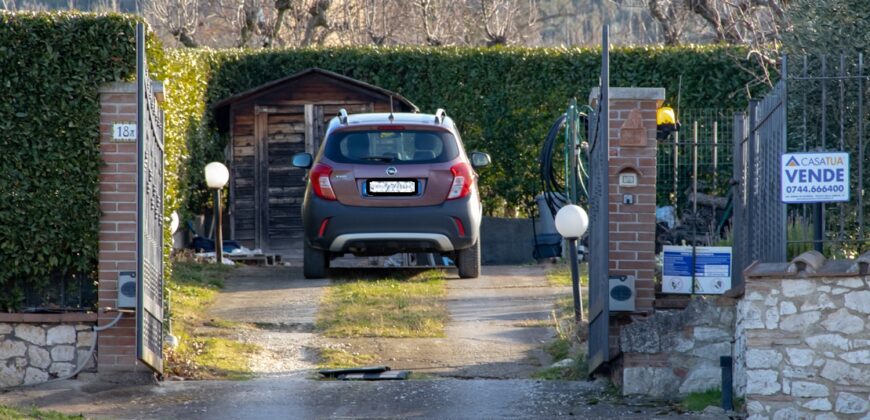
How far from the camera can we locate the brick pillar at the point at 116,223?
911 centimetres

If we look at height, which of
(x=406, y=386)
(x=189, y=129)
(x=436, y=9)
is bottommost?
(x=406, y=386)

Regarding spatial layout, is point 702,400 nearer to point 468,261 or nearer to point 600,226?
point 600,226

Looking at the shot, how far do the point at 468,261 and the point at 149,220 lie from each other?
16.5 ft

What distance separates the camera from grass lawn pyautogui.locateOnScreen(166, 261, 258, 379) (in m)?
9.54

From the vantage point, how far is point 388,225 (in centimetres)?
1264

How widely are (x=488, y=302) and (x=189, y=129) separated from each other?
18.8 feet

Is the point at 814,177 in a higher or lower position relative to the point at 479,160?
lower

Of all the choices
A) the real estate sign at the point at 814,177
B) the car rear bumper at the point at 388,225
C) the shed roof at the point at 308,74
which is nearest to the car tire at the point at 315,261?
the car rear bumper at the point at 388,225

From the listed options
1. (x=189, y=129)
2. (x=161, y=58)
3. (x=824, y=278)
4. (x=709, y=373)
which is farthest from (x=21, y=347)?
(x=189, y=129)

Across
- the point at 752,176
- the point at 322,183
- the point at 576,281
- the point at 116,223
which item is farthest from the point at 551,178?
the point at 116,223

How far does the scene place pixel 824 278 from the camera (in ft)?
24.8

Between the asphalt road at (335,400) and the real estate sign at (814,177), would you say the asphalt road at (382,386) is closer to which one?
the asphalt road at (335,400)

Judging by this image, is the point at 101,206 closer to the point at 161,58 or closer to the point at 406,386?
the point at 161,58

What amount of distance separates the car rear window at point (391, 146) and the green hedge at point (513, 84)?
207 inches
